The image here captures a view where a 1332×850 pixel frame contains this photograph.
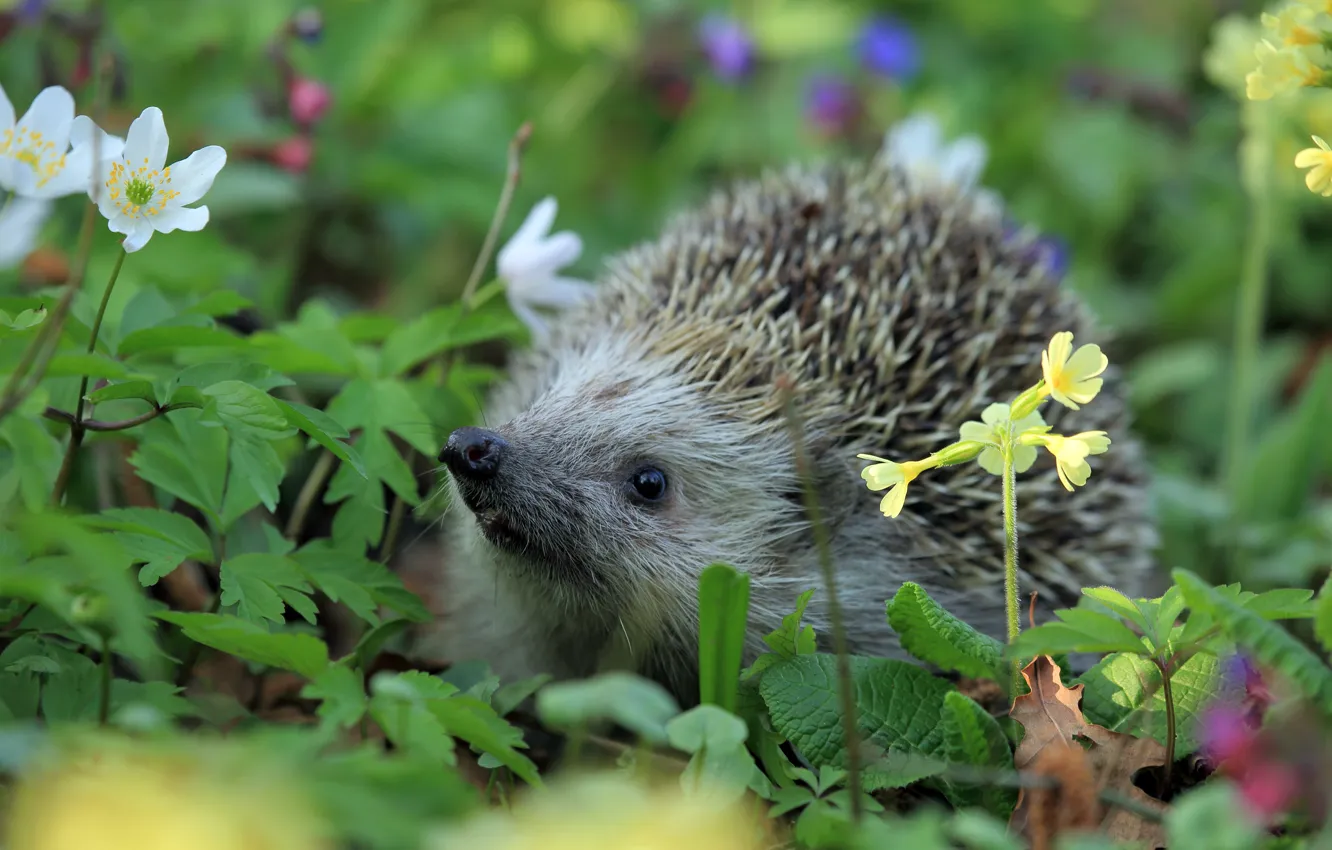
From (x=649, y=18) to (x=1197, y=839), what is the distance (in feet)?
12.6

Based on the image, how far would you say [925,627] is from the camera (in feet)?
5.91

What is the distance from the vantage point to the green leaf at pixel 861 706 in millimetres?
1777

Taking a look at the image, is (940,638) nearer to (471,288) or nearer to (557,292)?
(471,288)

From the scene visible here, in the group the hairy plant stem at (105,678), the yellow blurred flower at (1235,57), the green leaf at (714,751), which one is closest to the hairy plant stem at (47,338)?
the hairy plant stem at (105,678)

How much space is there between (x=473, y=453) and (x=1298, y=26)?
146 centimetres

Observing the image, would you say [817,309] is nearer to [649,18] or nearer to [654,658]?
[654,658]

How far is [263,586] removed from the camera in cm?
178

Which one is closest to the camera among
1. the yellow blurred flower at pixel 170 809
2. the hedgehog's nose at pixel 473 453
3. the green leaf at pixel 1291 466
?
the yellow blurred flower at pixel 170 809

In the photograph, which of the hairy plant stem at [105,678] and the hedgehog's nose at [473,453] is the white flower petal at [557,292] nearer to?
the hedgehog's nose at [473,453]

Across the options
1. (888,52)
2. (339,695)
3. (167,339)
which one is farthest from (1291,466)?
(167,339)

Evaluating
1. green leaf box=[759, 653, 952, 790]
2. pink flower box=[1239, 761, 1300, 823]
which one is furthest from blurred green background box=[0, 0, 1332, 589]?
pink flower box=[1239, 761, 1300, 823]

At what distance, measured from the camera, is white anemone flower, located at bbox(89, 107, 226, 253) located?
1727mm

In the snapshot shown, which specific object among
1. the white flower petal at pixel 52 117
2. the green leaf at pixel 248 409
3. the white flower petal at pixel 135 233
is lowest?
the green leaf at pixel 248 409

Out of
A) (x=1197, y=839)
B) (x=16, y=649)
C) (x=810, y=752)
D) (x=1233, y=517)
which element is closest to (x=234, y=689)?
(x=16, y=649)
